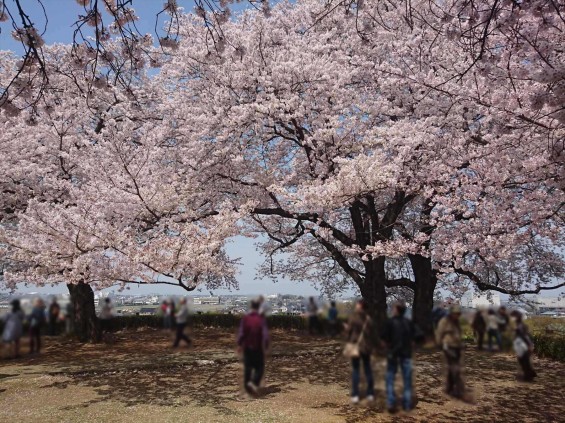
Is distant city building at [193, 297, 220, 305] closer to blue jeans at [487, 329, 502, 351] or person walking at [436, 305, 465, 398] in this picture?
person walking at [436, 305, 465, 398]

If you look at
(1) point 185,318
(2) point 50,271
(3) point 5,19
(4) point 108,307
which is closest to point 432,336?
(1) point 185,318

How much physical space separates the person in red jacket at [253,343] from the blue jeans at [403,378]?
1.67 feet

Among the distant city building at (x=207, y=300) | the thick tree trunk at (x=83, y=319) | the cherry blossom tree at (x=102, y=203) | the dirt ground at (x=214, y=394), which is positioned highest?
the cherry blossom tree at (x=102, y=203)

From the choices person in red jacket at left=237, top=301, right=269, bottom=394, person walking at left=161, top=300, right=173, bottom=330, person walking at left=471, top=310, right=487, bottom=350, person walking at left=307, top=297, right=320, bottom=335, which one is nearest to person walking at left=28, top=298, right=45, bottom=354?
person walking at left=161, top=300, right=173, bottom=330

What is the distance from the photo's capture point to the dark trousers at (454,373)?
1549 millimetres

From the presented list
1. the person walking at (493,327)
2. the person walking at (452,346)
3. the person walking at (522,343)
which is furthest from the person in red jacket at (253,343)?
the person walking at (522,343)

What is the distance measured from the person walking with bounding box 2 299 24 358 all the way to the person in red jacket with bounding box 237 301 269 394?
2.72 ft

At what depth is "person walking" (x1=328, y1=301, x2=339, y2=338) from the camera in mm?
1599

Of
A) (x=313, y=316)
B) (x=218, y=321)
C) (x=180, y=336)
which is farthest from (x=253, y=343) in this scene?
(x=218, y=321)

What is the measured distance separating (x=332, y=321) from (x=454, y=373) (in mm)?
490

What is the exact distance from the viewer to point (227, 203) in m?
17.0

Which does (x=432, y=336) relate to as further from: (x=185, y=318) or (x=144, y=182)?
(x=144, y=182)

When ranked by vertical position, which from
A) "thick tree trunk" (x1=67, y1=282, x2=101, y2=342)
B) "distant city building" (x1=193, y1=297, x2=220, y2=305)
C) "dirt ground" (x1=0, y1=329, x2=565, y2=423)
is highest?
"distant city building" (x1=193, y1=297, x2=220, y2=305)

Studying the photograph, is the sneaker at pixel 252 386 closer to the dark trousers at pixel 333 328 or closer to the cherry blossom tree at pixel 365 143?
the dark trousers at pixel 333 328
